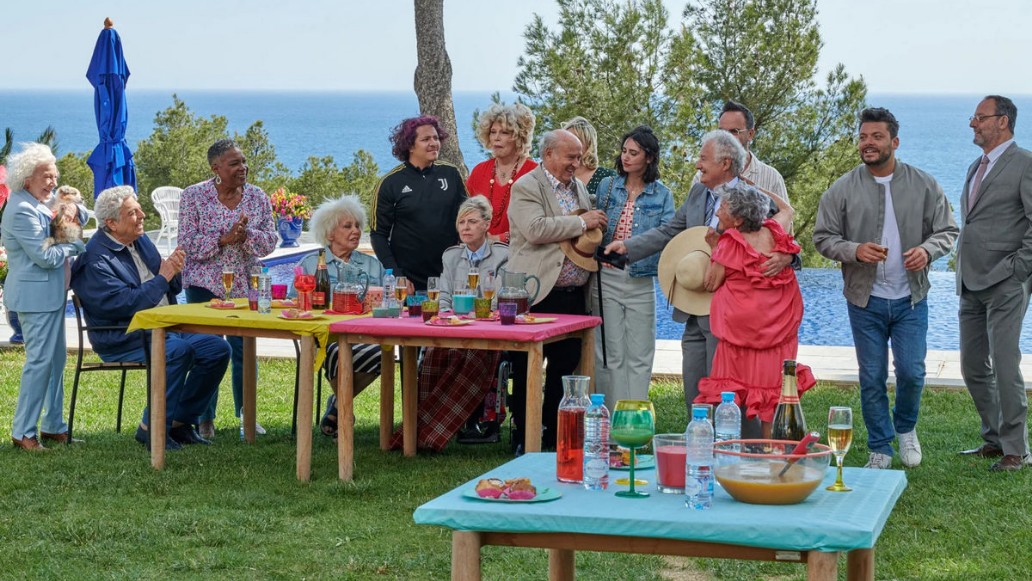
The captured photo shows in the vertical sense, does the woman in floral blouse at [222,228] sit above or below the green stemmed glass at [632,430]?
above

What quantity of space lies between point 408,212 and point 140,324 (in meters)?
1.45

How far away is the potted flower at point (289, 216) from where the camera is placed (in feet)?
56.7

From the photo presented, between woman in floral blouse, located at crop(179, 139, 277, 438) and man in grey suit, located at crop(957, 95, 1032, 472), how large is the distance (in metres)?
3.42

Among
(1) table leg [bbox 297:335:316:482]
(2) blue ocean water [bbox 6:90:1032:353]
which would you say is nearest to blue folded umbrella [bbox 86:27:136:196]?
(1) table leg [bbox 297:335:316:482]

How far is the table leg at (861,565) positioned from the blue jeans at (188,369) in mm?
4001

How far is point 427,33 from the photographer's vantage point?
11742 millimetres

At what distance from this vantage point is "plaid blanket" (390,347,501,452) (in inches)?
255

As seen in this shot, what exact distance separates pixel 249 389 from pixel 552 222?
6.04ft

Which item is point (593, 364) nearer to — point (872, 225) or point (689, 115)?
point (872, 225)

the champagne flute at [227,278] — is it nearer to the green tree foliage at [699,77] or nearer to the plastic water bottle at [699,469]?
the plastic water bottle at [699,469]

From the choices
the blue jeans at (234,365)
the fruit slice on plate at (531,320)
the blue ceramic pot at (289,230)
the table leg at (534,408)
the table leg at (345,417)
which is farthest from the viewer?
the blue ceramic pot at (289,230)

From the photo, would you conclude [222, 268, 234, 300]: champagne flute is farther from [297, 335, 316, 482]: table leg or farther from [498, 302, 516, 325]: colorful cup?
[498, 302, 516, 325]: colorful cup

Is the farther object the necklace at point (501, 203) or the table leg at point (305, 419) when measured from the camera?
the necklace at point (501, 203)

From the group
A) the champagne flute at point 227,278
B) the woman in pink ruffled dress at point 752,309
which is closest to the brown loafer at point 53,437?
the champagne flute at point 227,278
